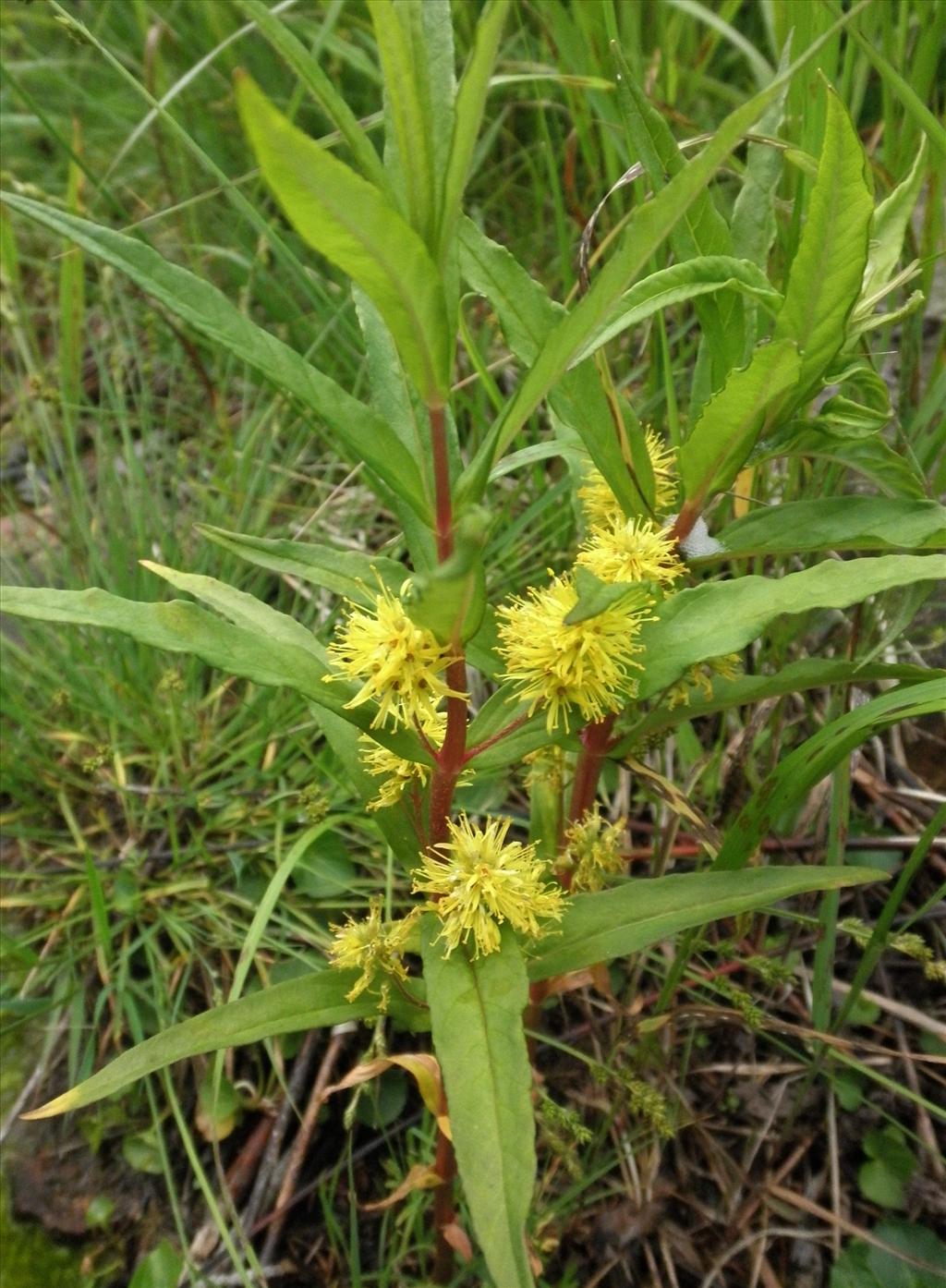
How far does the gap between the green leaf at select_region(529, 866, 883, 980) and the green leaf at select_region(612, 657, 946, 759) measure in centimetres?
14

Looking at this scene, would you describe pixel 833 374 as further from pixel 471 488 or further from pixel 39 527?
pixel 39 527

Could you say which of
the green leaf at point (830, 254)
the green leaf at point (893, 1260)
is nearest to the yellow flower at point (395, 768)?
the green leaf at point (830, 254)

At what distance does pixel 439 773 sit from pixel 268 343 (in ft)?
1.21

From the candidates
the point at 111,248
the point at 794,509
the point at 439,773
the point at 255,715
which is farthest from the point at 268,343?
the point at 255,715

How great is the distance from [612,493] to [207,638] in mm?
389

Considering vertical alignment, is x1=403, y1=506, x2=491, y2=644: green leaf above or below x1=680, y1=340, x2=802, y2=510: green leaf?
below

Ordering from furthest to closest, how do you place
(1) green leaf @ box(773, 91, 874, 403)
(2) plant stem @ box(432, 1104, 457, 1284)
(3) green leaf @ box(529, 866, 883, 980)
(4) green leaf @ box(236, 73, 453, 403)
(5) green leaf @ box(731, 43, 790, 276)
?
1. (2) plant stem @ box(432, 1104, 457, 1284)
2. (5) green leaf @ box(731, 43, 790, 276)
3. (3) green leaf @ box(529, 866, 883, 980)
4. (1) green leaf @ box(773, 91, 874, 403)
5. (4) green leaf @ box(236, 73, 453, 403)

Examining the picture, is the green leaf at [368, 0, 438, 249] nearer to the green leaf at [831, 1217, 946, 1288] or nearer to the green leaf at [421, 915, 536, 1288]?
the green leaf at [421, 915, 536, 1288]

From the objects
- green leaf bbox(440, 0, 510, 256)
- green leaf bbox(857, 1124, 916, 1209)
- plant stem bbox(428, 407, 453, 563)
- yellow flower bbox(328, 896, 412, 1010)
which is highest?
green leaf bbox(440, 0, 510, 256)

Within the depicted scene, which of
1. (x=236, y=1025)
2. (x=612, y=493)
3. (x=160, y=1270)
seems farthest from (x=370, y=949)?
(x=160, y=1270)

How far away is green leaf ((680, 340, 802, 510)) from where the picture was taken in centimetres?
78

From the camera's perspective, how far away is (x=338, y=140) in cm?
189

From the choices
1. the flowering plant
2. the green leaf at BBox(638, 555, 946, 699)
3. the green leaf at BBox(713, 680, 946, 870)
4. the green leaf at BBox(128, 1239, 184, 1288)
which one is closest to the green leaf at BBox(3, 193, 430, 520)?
the flowering plant

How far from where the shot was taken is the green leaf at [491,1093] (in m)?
Result: 0.73
